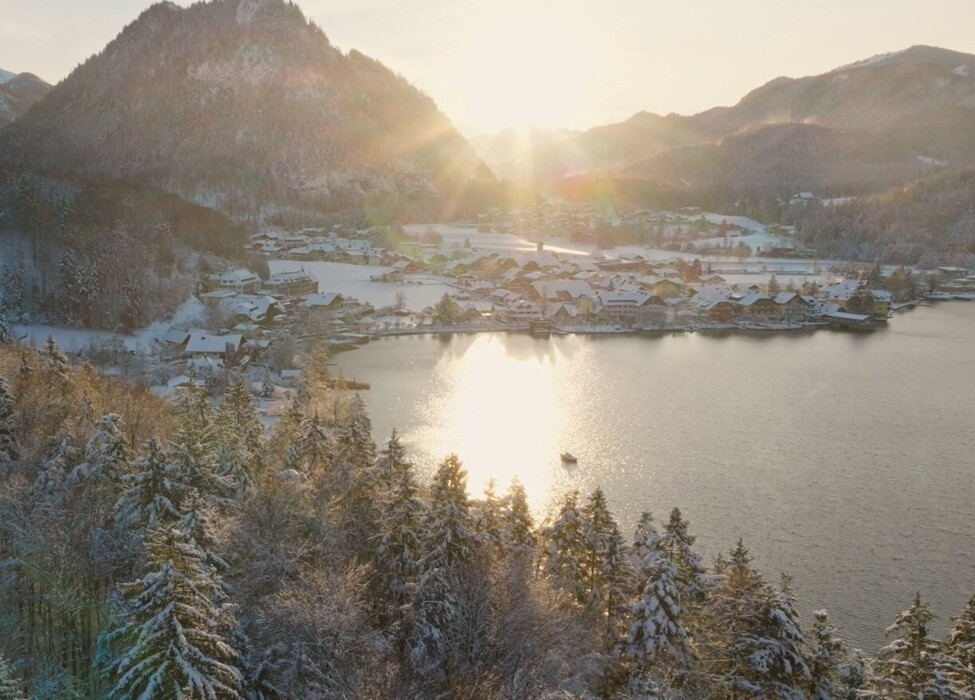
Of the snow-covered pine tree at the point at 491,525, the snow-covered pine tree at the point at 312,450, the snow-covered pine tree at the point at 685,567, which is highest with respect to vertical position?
the snow-covered pine tree at the point at 312,450

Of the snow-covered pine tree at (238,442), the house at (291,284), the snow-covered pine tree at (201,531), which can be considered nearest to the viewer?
the snow-covered pine tree at (201,531)

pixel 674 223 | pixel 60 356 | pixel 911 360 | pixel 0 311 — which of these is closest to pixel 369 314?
pixel 0 311

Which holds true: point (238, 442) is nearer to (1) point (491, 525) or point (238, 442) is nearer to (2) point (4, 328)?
(1) point (491, 525)

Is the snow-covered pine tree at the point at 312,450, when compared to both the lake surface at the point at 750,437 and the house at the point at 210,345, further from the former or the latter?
the house at the point at 210,345

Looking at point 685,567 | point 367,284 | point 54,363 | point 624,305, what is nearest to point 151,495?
point 685,567

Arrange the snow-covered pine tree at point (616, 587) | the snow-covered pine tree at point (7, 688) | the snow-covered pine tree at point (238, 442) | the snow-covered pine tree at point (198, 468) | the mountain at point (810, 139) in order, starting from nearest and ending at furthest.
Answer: the snow-covered pine tree at point (7, 688) < the snow-covered pine tree at point (616, 587) < the snow-covered pine tree at point (198, 468) < the snow-covered pine tree at point (238, 442) < the mountain at point (810, 139)

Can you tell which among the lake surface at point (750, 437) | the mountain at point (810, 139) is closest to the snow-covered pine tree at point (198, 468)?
the lake surface at point (750, 437)

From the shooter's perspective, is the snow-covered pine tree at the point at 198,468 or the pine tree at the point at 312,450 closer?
the snow-covered pine tree at the point at 198,468
